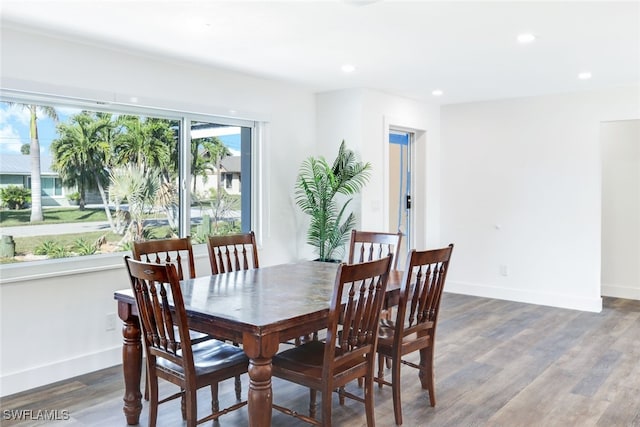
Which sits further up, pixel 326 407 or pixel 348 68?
pixel 348 68

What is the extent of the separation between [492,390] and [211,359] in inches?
72.5

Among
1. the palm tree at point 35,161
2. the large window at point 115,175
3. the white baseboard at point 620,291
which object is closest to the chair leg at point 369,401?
the large window at point 115,175

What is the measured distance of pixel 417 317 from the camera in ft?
9.32

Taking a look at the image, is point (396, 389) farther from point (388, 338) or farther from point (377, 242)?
point (377, 242)

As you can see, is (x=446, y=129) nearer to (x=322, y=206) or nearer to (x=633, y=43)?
(x=322, y=206)

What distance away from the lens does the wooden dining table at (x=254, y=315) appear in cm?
207

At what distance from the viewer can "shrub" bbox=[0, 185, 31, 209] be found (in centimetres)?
326

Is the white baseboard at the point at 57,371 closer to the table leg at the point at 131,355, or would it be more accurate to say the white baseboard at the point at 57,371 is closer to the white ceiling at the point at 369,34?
the table leg at the point at 131,355

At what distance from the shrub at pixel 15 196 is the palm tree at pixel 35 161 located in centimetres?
4

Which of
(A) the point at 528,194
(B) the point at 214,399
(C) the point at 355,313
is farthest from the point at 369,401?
(A) the point at 528,194

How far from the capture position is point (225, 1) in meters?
2.74

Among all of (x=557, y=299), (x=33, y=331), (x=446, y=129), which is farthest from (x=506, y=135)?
(x=33, y=331)

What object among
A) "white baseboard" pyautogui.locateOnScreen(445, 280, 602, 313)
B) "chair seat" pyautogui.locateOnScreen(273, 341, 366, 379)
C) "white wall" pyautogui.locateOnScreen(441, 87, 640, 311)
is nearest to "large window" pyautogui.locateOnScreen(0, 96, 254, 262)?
"chair seat" pyautogui.locateOnScreen(273, 341, 366, 379)

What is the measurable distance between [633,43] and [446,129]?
2.84m
